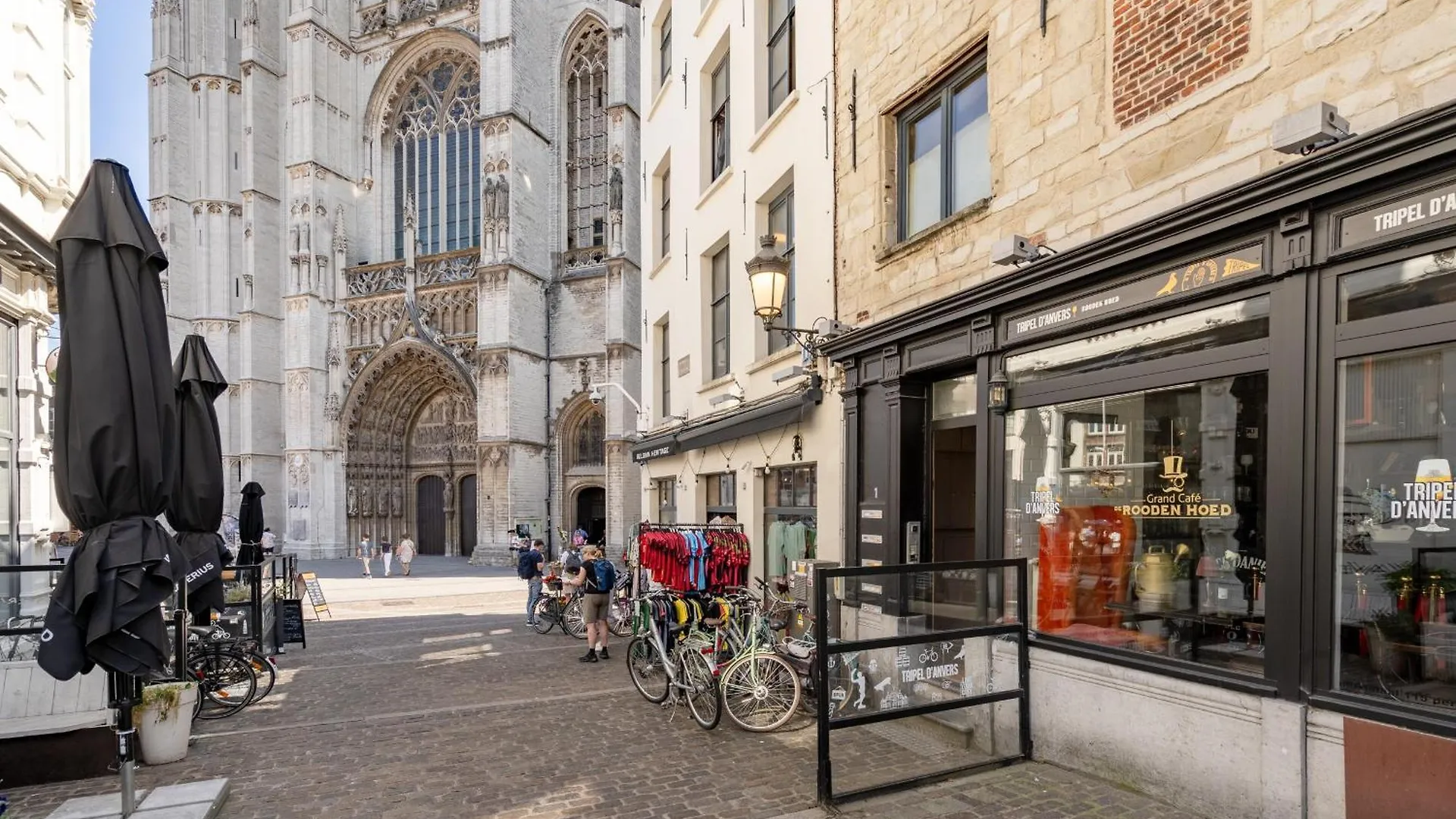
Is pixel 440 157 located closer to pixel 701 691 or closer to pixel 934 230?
pixel 934 230

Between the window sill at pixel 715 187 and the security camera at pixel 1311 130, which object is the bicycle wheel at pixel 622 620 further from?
the security camera at pixel 1311 130

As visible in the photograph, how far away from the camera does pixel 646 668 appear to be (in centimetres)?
848

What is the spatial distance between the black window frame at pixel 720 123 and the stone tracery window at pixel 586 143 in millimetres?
18133

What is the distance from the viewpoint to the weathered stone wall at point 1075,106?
4.07 meters

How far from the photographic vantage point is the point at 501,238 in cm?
2872

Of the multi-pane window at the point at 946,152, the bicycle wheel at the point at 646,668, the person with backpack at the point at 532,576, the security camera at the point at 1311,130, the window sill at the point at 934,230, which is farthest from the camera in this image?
the person with backpack at the point at 532,576

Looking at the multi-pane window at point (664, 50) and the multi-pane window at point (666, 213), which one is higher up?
the multi-pane window at point (664, 50)

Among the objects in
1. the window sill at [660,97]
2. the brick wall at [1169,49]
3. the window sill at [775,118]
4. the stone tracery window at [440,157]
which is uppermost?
the stone tracery window at [440,157]

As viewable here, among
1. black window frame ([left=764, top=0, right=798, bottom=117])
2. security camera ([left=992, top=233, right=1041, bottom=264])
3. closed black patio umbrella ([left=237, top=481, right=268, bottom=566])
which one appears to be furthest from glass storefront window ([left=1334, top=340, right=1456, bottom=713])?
closed black patio umbrella ([left=237, top=481, right=268, bottom=566])

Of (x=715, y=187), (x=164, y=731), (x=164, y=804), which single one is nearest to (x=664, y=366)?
(x=715, y=187)

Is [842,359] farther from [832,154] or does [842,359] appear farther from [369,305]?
[369,305]

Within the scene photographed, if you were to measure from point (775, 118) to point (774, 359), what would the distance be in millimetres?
3075

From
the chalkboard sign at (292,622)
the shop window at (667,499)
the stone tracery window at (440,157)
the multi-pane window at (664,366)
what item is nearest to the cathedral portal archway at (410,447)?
the stone tracery window at (440,157)

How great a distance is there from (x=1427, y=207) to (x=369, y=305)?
34042mm
